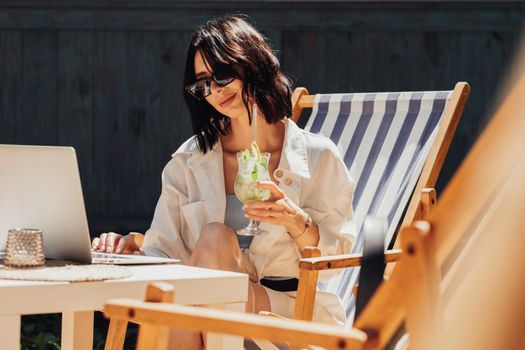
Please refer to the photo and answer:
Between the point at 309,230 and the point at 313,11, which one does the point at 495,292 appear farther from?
the point at 313,11

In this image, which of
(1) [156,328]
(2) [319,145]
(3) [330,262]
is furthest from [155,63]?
(1) [156,328]

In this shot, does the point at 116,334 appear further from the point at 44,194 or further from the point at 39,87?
the point at 39,87

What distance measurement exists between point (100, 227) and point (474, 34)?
2.41 m

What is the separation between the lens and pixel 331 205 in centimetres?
332

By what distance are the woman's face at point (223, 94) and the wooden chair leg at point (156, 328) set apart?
140cm

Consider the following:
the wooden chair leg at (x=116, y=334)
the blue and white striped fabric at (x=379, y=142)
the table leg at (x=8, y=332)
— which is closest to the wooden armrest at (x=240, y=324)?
the table leg at (x=8, y=332)

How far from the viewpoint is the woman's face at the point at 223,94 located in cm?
329

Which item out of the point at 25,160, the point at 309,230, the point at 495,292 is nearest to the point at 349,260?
the point at 309,230

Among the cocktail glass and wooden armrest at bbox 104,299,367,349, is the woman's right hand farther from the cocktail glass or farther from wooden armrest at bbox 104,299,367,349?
wooden armrest at bbox 104,299,367,349

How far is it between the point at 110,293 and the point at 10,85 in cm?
468

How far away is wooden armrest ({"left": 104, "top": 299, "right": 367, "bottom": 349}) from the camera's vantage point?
1.68 meters

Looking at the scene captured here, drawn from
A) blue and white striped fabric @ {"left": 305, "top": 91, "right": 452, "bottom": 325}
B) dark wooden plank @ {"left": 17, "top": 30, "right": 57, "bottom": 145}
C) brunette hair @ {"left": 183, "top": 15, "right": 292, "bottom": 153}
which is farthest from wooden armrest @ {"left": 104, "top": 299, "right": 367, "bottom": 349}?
dark wooden plank @ {"left": 17, "top": 30, "right": 57, "bottom": 145}

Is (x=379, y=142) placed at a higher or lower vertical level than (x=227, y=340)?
higher

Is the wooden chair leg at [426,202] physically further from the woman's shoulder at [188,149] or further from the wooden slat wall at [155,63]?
the wooden slat wall at [155,63]
